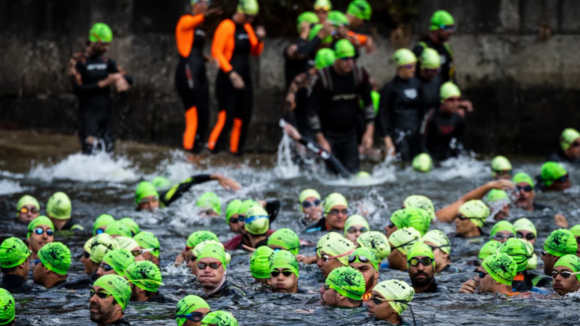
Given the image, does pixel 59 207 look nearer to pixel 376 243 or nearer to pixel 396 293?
pixel 376 243

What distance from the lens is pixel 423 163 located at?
44.5ft

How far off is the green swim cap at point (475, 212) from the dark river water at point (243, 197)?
0.24 metres

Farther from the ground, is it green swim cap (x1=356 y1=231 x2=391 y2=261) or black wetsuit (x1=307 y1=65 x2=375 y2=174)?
black wetsuit (x1=307 y1=65 x2=375 y2=174)

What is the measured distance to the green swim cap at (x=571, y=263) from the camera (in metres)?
7.59

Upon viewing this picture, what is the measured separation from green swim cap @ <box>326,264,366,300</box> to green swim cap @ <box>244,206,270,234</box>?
215cm

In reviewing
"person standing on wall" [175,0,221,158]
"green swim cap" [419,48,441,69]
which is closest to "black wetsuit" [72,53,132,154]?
"person standing on wall" [175,0,221,158]

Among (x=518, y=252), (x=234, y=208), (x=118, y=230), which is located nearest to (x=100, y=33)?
(x=234, y=208)

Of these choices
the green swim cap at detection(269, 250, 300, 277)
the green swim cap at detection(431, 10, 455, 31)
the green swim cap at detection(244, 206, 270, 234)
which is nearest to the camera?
the green swim cap at detection(269, 250, 300, 277)

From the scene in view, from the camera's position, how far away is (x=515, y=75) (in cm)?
1659

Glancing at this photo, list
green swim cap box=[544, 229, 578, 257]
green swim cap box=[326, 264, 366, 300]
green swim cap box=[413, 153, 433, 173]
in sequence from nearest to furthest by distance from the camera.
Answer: green swim cap box=[326, 264, 366, 300]
green swim cap box=[544, 229, 578, 257]
green swim cap box=[413, 153, 433, 173]

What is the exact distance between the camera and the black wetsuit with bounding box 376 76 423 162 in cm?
1432

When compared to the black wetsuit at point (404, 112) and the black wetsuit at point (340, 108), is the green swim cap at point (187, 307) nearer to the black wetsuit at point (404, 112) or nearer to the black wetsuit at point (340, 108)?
the black wetsuit at point (340, 108)

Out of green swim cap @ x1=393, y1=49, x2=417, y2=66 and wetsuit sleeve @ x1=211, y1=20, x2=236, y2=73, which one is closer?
green swim cap @ x1=393, y1=49, x2=417, y2=66

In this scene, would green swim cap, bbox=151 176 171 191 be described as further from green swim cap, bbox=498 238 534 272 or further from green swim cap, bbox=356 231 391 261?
green swim cap, bbox=498 238 534 272
